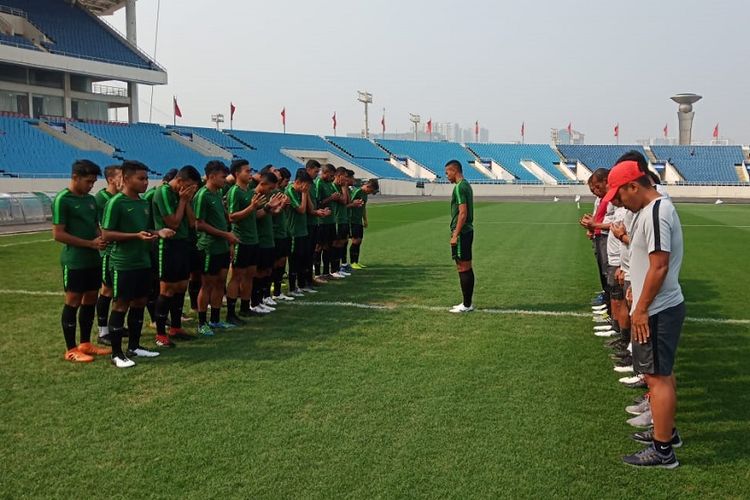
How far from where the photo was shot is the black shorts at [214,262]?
741cm

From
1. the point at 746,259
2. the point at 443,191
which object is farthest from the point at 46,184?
the point at 443,191

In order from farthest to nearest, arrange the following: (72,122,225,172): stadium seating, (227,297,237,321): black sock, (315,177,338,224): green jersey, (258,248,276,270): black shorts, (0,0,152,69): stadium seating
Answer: (0,0,152,69): stadium seating → (72,122,225,172): stadium seating → (315,177,338,224): green jersey → (258,248,276,270): black shorts → (227,297,237,321): black sock

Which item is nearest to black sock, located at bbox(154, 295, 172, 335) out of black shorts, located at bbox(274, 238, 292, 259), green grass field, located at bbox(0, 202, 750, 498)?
green grass field, located at bbox(0, 202, 750, 498)

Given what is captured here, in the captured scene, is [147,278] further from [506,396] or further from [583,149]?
[583,149]

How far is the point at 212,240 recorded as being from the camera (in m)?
7.38

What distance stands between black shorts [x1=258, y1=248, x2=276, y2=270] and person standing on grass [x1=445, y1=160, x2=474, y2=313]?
8.53ft

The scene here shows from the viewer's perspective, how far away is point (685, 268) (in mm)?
12844

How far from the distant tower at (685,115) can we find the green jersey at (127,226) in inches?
3138

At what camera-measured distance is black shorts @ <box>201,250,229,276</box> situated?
24.3ft

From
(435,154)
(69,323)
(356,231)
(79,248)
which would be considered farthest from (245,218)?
(435,154)

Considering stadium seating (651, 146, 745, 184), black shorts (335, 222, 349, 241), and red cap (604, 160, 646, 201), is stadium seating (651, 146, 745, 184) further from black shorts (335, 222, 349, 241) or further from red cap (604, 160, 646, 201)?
red cap (604, 160, 646, 201)

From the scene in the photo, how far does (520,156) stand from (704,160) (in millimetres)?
20723

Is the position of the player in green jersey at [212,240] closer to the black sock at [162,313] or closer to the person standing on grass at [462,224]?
the black sock at [162,313]

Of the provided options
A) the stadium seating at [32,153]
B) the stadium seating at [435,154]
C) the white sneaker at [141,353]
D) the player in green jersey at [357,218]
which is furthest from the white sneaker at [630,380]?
the stadium seating at [435,154]
